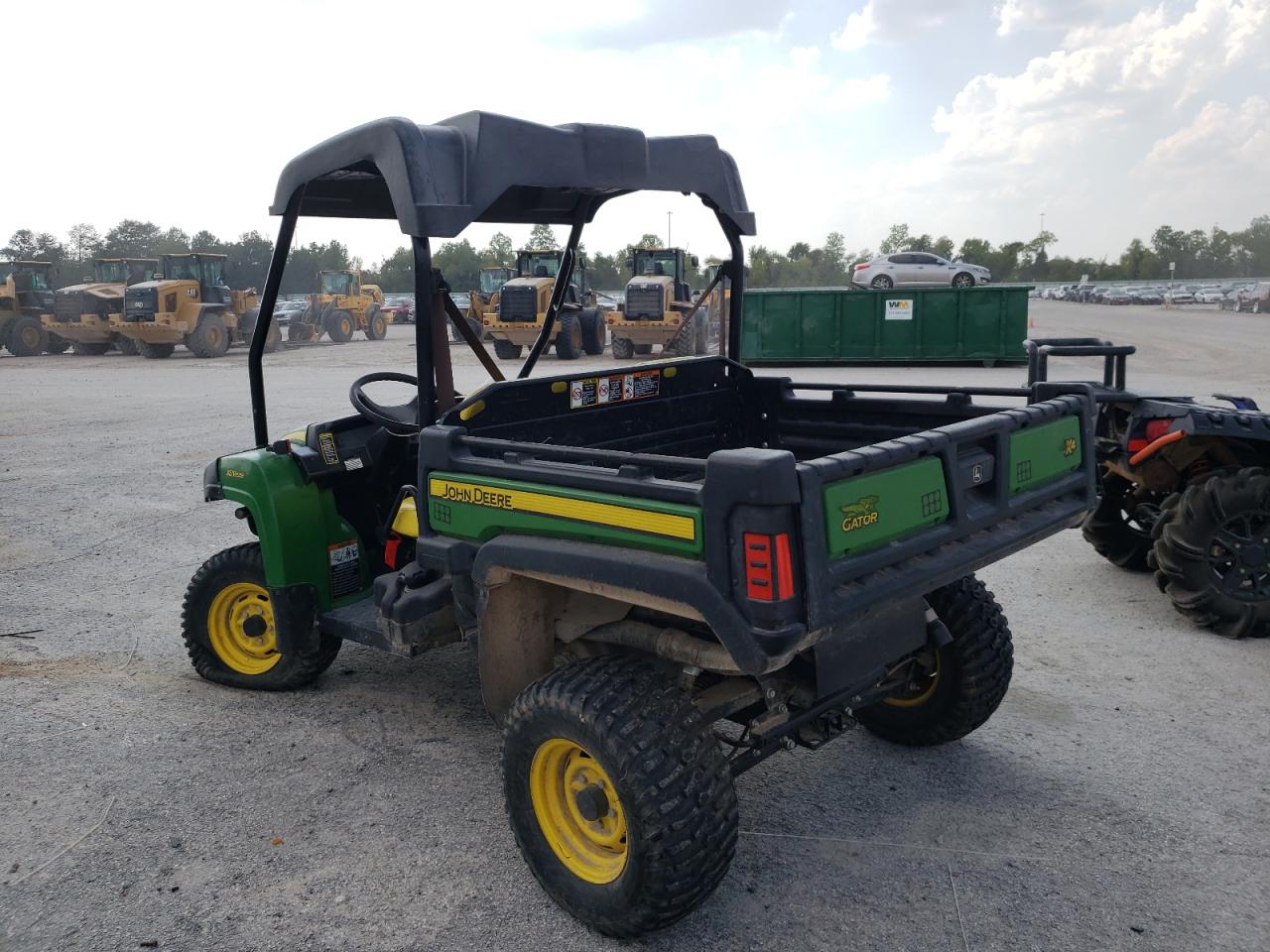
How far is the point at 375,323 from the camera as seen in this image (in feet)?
110

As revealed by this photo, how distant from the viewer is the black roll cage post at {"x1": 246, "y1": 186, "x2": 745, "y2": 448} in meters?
3.47

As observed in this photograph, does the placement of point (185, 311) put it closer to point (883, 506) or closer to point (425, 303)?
point (425, 303)

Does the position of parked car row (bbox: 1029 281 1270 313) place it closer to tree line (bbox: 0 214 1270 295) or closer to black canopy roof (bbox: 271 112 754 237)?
tree line (bbox: 0 214 1270 295)

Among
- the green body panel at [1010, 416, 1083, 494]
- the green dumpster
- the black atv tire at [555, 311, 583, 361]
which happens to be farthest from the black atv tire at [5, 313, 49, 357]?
the green body panel at [1010, 416, 1083, 494]

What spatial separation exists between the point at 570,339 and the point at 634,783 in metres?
21.0

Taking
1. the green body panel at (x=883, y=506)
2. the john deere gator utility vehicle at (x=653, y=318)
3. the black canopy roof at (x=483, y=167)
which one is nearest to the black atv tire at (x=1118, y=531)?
the black canopy roof at (x=483, y=167)

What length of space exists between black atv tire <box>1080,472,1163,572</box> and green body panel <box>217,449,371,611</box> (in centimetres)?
444

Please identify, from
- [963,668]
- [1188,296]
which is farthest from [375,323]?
[1188,296]

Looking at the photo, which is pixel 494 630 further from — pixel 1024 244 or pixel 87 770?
pixel 1024 244

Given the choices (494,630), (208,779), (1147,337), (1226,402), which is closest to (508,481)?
(494,630)

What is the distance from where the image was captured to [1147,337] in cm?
2884

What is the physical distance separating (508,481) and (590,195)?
1.88 meters

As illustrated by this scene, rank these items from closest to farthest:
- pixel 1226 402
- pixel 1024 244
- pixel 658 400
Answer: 1. pixel 658 400
2. pixel 1226 402
3. pixel 1024 244

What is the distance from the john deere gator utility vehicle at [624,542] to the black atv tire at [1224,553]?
184cm
